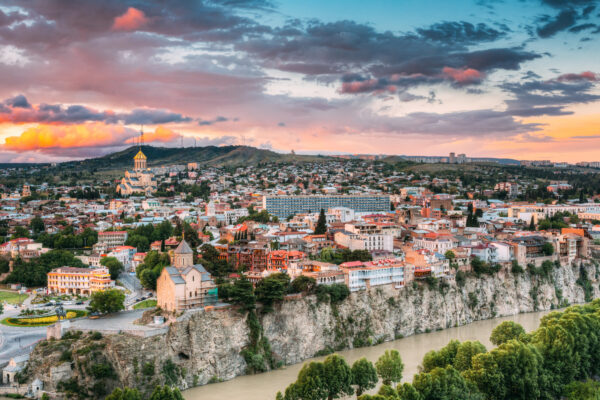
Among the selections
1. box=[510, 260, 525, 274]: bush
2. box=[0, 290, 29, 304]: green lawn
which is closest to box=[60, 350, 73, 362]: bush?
box=[0, 290, 29, 304]: green lawn

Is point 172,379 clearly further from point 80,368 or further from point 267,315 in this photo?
point 267,315

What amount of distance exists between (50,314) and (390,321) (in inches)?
652

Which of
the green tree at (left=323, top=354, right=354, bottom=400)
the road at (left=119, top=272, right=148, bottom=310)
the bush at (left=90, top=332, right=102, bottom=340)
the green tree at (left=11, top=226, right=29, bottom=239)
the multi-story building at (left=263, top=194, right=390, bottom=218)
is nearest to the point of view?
the green tree at (left=323, top=354, right=354, bottom=400)

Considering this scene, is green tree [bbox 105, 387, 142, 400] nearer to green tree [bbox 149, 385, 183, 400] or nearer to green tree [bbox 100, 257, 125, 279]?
green tree [bbox 149, 385, 183, 400]

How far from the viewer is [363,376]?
19438 millimetres

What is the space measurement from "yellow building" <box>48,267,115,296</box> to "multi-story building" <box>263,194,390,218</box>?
24.4 m

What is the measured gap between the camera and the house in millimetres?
23594

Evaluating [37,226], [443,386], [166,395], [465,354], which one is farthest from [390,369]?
[37,226]

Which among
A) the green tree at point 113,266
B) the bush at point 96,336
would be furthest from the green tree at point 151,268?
the bush at point 96,336

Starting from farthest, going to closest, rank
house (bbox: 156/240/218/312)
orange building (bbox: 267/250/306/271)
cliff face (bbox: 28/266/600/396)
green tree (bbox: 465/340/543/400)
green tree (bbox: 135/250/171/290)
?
green tree (bbox: 135/250/171/290)
orange building (bbox: 267/250/306/271)
house (bbox: 156/240/218/312)
cliff face (bbox: 28/266/600/396)
green tree (bbox: 465/340/543/400)

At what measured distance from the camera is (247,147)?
439 feet

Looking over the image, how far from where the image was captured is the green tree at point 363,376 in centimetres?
1936

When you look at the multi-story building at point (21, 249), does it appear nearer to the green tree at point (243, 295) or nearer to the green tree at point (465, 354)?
the green tree at point (243, 295)

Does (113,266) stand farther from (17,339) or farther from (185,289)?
(185,289)
